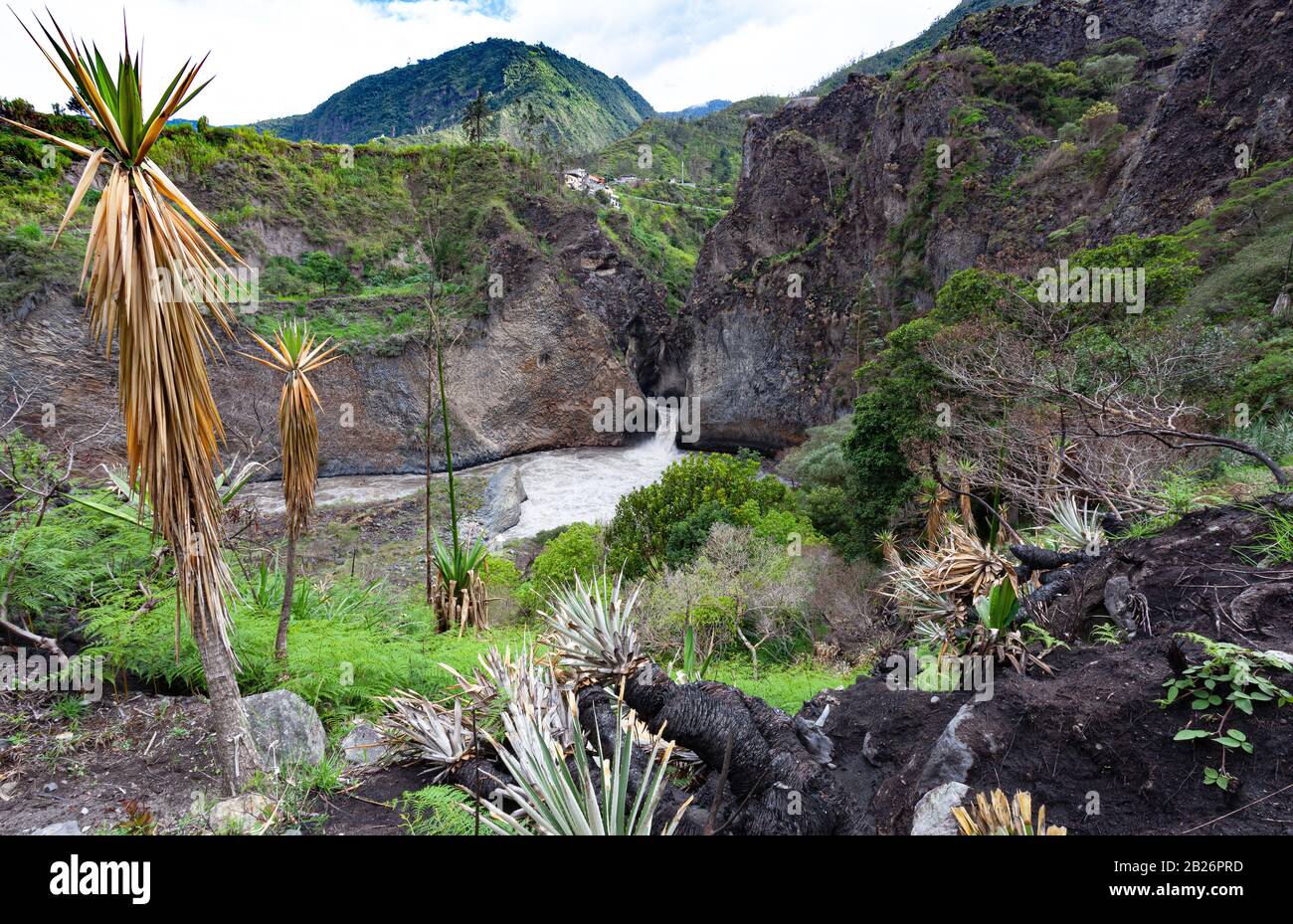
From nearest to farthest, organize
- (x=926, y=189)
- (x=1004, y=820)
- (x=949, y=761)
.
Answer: (x=1004, y=820) < (x=949, y=761) < (x=926, y=189)

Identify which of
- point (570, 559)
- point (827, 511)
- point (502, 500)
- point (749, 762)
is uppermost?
point (749, 762)

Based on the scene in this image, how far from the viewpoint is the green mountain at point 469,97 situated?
9956 cm

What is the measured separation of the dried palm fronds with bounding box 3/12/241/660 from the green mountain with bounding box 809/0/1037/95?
71.1m

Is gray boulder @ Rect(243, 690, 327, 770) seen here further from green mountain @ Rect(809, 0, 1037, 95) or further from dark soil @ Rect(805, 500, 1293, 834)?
green mountain @ Rect(809, 0, 1037, 95)

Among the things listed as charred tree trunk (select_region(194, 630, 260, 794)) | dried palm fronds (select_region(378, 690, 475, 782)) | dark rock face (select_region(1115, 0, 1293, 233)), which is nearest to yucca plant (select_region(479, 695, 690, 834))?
dried palm fronds (select_region(378, 690, 475, 782))

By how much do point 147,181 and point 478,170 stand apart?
4353 cm

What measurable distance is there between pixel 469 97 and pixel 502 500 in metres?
110

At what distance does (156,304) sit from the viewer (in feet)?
10.3

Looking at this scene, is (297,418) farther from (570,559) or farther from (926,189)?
(926,189)

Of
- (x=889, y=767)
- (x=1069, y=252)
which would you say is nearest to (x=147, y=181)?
(x=889, y=767)

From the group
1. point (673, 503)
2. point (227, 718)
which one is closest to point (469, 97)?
point (673, 503)

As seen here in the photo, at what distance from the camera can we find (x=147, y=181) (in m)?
3.08

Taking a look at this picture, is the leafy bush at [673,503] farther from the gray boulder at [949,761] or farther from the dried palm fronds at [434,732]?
the gray boulder at [949,761]

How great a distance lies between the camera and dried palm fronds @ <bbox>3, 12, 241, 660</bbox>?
2.86 meters
